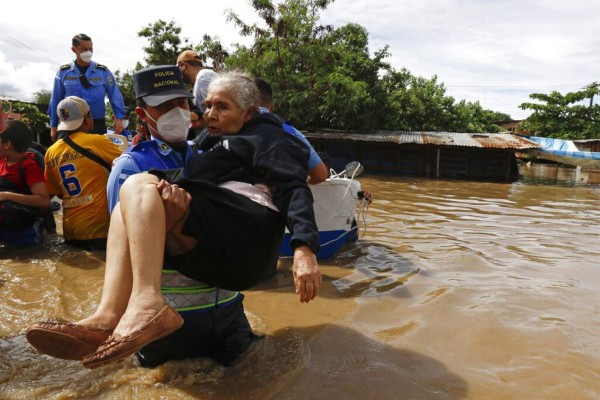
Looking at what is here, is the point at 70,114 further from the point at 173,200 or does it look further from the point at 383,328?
the point at 383,328

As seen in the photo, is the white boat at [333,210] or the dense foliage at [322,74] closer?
the white boat at [333,210]

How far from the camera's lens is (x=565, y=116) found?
93.0ft

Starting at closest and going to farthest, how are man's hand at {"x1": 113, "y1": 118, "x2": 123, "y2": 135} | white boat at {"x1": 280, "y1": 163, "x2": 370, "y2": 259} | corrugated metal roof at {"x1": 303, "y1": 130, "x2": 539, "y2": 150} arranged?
white boat at {"x1": 280, "y1": 163, "x2": 370, "y2": 259} < man's hand at {"x1": 113, "y1": 118, "x2": 123, "y2": 135} < corrugated metal roof at {"x1": 303, "y1": 130, "x2": 539, "y2": 150}

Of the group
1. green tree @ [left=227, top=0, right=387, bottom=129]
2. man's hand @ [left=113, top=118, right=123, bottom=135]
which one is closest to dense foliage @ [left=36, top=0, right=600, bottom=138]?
green tree @ [left=227, top=0, right=387, bottom=129]

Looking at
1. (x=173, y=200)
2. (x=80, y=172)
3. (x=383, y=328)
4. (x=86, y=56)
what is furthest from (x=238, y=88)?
(x=86, y=56)

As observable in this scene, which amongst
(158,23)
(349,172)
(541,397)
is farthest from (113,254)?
(158,23)

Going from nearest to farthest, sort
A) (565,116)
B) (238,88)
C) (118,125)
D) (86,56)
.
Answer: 1. (238,88)
2. (86,56)
3. (118,125)
4. (565,116)

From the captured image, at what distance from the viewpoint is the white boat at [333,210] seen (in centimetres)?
439

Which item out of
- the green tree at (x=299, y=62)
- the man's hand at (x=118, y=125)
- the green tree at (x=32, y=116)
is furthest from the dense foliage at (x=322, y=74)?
the man's hand at (x=118, y=125)

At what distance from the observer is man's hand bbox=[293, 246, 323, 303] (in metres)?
1.67

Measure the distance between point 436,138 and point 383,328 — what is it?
16.5m

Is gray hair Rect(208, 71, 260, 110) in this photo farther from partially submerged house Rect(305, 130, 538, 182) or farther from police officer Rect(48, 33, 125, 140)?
partially submerged house Rect(305, 130, 538, 182)

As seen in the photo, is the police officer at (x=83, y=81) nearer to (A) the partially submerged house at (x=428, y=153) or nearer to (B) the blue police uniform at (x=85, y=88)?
(B) the blue police uniform at (x=85, y=88)

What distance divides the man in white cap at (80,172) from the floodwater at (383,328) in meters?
0.26
